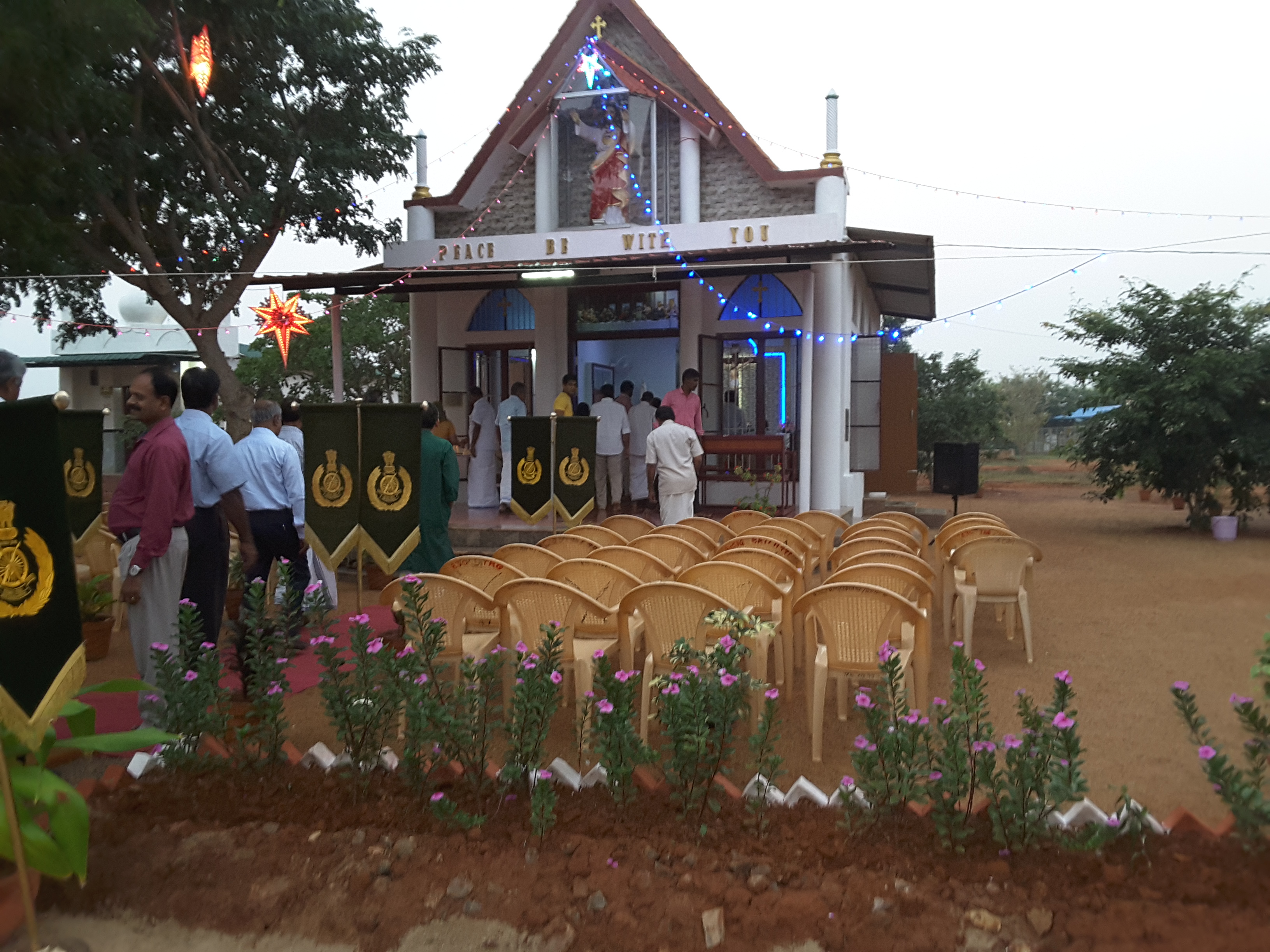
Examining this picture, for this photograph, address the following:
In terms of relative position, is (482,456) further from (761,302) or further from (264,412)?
(264,412)

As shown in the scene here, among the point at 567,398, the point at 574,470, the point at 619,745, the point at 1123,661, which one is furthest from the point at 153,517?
the point at 567,398

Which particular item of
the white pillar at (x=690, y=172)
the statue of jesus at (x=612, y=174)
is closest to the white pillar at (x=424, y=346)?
the statue of jesus at (x=612, y=174)

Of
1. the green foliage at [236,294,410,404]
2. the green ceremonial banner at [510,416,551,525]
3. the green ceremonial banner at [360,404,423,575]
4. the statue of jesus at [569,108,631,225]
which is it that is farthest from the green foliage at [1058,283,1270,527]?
the green foliage at [236,294,410,404]

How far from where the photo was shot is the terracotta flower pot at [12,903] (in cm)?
248

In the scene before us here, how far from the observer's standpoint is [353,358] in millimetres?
26953

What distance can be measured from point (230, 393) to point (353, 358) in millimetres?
10691

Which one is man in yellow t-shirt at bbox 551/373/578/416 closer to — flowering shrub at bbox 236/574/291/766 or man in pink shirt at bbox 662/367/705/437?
man in pink shirt at bbox 662/367/705/437

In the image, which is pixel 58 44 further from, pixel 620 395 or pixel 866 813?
pixel 866 813

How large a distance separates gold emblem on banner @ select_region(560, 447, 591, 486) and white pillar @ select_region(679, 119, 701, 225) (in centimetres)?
541

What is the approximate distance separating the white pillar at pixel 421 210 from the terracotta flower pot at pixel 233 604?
7155mm

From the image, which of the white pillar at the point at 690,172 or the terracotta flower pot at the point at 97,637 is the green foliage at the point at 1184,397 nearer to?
the white pillar at the point at 690,172

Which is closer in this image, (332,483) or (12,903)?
(12,903)

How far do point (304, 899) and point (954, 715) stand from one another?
6.42 ft

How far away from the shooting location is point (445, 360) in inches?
536
